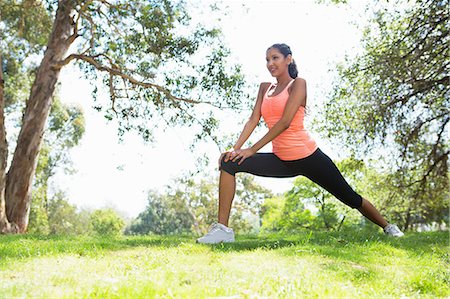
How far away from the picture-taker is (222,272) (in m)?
3.57

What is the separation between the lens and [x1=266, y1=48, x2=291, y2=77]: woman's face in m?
5.67

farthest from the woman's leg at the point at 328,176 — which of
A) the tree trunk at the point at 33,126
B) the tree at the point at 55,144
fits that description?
the tree at the point at 55,144

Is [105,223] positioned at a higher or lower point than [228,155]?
lower

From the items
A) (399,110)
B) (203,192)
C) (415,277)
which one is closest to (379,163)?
(399,110)

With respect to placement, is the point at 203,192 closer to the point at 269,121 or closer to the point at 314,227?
the point at 314,227

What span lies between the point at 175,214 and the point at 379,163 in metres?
45.0

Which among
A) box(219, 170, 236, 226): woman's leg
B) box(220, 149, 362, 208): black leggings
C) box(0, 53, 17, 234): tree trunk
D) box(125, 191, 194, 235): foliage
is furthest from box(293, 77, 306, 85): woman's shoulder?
box(125, 191, 194, 235): foliage

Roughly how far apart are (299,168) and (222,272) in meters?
2.43

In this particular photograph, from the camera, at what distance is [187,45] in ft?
39.7

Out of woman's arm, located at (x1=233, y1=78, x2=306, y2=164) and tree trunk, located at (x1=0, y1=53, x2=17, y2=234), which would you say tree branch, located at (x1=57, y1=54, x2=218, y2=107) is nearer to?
tree trunk, located at (x1=0, y1=53, x2=17, y2=234)

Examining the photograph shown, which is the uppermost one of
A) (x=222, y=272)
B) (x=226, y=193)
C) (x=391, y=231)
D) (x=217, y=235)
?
(x=226, y=193)

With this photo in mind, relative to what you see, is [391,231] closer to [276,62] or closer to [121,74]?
[276,62]

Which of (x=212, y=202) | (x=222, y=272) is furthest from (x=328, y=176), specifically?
(x=212, y=202)

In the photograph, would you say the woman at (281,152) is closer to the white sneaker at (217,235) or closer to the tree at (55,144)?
the white sneaker at (217,235)
